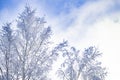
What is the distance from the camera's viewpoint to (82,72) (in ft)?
80.1

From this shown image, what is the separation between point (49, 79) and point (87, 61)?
5.07 meters

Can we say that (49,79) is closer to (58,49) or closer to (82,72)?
(58,49)

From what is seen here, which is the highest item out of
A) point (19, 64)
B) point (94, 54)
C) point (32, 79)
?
point (94, 54)

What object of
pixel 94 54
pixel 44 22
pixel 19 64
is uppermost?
pixel 44 22

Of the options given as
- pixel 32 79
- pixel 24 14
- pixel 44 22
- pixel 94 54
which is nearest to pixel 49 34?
pixel 44 22

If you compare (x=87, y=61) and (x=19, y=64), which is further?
(x=87, y=61)

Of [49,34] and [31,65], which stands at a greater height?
[49,34]

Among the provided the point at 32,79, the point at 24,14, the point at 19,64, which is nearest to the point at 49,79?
the point at 32,79

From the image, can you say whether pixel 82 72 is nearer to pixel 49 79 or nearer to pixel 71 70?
pixel 71 70

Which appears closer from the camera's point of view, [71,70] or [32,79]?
[32,79]

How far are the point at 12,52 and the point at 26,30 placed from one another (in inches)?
90.3

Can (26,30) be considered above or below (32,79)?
above

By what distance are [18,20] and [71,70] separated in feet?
26.9

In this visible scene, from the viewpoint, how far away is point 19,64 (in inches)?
792
